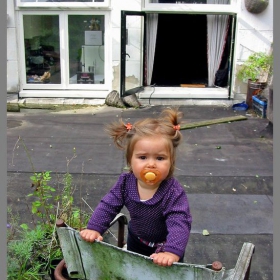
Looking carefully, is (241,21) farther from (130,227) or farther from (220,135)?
(130,227)

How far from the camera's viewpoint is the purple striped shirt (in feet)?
6.81

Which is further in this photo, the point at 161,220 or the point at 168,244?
the point at 161,220

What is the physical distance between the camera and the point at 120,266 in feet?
6.24

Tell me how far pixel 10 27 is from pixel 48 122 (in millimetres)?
2719

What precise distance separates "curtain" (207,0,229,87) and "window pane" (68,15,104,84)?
2486 mm

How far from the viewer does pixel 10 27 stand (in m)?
8.98

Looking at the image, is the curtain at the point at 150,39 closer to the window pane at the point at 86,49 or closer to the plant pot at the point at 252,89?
the window pane at the point at 86,49

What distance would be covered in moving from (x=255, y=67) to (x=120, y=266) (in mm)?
7414

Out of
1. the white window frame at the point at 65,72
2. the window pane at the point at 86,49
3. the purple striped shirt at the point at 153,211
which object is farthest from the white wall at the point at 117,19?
the purple striped shirt at the point at 153,211

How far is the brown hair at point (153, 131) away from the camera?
6.89 feet

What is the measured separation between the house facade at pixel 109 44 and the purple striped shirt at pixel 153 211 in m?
6.62

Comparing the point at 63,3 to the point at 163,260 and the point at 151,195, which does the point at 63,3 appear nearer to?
the point at 151,195

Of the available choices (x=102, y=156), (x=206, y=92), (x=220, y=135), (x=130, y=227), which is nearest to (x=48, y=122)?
(x=102, y=156)

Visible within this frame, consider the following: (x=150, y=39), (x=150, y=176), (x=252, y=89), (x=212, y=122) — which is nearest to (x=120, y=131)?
(x=150, y=176)
